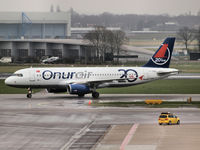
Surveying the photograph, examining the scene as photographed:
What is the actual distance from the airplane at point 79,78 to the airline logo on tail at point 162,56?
42.6 inches

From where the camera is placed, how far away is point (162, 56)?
7419 cm

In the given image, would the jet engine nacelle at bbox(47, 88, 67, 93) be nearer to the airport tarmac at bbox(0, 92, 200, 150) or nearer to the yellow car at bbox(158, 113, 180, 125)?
the airport tarmac at bbox(0, 92, 200, 150)

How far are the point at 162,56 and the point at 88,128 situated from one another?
31583 millimetres

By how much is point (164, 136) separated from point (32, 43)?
146305 millimetres

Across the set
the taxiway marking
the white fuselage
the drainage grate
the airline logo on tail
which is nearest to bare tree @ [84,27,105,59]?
the airline logo on tail

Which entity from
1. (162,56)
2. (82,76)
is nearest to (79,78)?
(82,76)

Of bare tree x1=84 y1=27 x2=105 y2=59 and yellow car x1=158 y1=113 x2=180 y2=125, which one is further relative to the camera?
bare tree x1=84 y1=27 x2=105 y2=59

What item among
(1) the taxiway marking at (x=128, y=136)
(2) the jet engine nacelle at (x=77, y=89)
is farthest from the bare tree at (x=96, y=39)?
(1) the taxiway marking at (x=128, y=136)

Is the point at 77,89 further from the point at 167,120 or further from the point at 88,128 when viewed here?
the point at 167,120

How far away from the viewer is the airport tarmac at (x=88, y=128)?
3794 centimetres

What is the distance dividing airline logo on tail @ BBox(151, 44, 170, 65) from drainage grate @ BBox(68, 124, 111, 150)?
29254mm

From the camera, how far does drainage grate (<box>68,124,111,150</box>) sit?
3719 centimetres

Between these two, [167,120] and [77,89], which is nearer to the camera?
[167,120]

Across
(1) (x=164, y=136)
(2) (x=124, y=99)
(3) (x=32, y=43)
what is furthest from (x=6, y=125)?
(3) (x=32, y=43)
